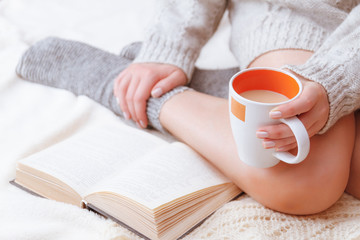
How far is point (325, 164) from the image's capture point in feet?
2.10

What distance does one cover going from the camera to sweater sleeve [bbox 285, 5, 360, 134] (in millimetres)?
616

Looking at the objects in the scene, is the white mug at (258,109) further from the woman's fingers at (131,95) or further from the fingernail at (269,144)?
the woman's fingers at (131,95)

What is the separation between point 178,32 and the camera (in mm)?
904

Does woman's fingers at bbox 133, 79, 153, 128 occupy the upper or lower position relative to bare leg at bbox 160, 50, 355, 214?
upper

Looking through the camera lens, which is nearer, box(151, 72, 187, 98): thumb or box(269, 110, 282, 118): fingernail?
box(269, 110, 282, 118): fingernail

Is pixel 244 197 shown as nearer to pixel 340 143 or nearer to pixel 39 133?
pixel 340 143

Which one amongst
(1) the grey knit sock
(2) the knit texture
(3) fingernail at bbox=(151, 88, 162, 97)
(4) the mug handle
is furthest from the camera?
(1) the grey knit sock

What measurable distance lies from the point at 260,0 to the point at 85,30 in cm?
55

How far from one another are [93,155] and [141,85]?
0.65 ft

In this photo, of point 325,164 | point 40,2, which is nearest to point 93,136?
point 325,164

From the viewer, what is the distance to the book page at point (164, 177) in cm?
60

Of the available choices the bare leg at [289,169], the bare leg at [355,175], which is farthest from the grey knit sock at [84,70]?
the bare leg at [355,175]

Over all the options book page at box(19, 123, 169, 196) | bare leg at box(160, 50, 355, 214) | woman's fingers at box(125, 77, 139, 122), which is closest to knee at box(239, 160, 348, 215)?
bare leg at box(160, 50, 355, 214)

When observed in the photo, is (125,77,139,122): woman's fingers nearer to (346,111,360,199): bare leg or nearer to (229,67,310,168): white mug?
(229,67,310,168): white mug
